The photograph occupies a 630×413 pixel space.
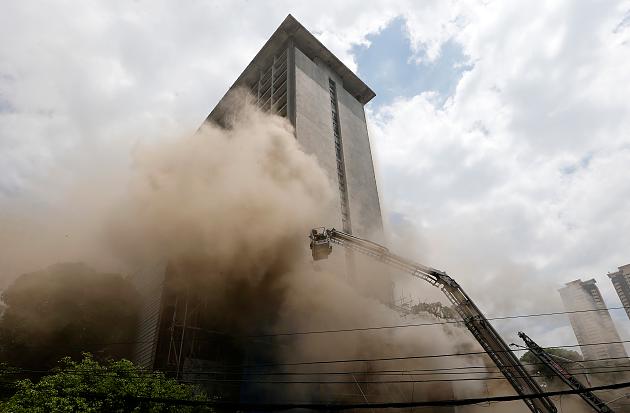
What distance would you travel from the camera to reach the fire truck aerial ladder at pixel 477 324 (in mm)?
13305

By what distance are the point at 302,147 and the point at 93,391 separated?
79.8ft

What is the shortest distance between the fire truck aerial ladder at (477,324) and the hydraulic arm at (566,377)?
1606 mm

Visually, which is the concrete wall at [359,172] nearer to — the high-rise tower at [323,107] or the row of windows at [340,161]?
the high-rise tower at [323,107]

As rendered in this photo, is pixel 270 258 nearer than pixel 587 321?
Yes

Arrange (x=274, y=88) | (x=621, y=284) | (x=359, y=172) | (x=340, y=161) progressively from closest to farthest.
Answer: (x=340, y=161) < (x=359, y=172) < (x=274, y=88) < (x=621, y=284)

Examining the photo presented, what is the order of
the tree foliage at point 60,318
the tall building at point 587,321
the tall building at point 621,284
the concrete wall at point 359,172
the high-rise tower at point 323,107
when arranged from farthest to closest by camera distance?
the tall building at point 621,284 < the tall building at point 587,321 < the concrete wall at point 359,172 < the high-rise tower at point 323,107 < the tree foliage at point 60,318

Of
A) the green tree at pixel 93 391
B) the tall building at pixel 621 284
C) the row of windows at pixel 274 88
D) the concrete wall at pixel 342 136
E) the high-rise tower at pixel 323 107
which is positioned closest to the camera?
the green tree at pixel 93 391

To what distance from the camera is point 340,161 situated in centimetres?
3894

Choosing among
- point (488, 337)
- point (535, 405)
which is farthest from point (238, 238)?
point (535, 405)

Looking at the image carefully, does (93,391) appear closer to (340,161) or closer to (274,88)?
(340,161)

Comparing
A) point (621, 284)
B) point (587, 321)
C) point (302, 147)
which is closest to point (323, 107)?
point (302, 147)

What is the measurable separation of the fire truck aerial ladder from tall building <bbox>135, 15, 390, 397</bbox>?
529 inches

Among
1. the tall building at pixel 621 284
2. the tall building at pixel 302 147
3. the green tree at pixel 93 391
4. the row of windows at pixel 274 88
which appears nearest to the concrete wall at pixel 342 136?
→ the tall building at pixel 302 147

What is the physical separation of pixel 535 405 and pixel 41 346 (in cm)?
2604
